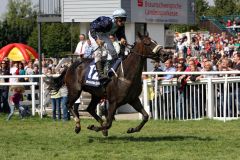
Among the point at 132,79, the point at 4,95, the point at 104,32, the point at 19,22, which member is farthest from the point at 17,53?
the point at 19,22

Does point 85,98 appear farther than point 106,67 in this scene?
Yes

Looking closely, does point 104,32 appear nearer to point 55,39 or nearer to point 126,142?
point 126,142

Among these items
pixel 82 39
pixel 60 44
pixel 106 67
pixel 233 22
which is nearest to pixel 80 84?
pixel 106 67

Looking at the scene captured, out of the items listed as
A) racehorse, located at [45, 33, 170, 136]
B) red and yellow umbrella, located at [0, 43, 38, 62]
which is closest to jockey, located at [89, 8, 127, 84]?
racehorse, located at [45, 33, 170, 136]

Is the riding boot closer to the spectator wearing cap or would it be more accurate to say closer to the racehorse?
the racehorse

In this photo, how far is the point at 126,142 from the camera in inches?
490

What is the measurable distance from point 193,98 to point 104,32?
5.29 metres

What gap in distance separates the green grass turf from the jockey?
4.75 ft

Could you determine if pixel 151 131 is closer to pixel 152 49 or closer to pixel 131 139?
pixel 131 139

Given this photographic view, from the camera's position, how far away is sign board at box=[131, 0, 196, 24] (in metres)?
26.5

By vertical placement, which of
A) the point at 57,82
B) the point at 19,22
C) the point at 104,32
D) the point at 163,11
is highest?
the point at 19,22

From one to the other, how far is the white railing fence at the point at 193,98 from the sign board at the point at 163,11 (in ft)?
26.6

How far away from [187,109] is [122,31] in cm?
539

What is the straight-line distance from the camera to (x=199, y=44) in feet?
114
